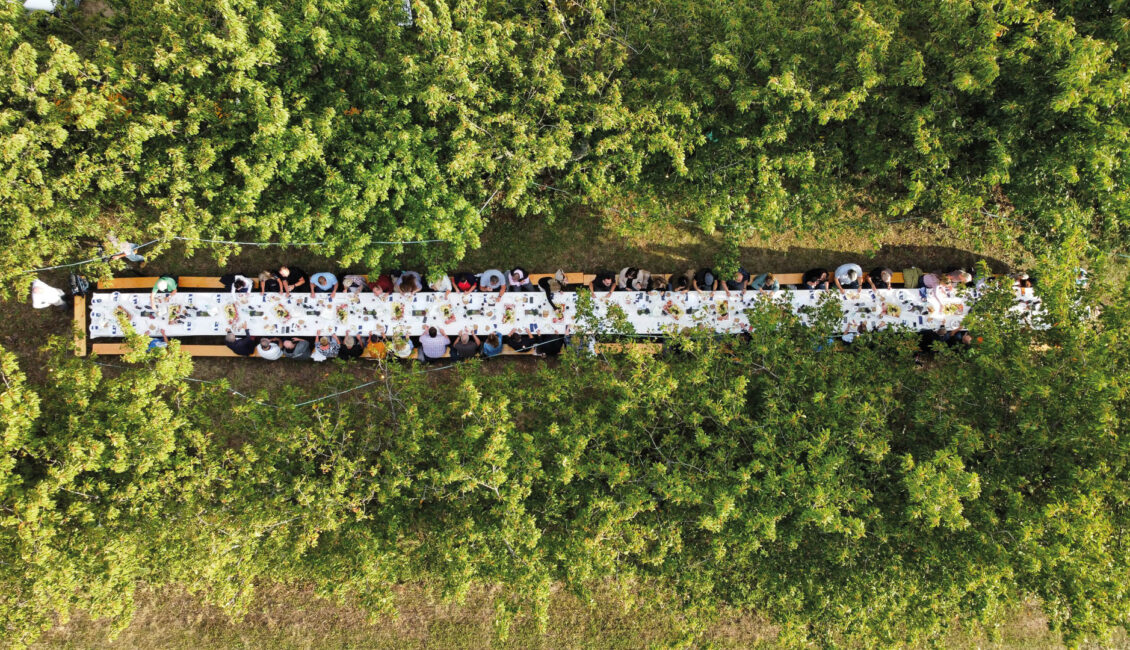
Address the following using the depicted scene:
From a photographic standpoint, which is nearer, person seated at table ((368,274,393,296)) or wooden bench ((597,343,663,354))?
wooden bench ((597,343,663,354))

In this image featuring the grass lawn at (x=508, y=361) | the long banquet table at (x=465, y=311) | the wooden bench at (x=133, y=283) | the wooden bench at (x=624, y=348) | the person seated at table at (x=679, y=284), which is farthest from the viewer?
the grass lawn at (x=508, y=361)

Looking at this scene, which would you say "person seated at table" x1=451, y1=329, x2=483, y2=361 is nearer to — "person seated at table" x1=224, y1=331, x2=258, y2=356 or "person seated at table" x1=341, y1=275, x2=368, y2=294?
"person seated at table" x1=341, y1=275, x2=368, y2=294

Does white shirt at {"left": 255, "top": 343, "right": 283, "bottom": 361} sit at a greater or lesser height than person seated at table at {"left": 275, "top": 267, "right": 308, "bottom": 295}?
lesser


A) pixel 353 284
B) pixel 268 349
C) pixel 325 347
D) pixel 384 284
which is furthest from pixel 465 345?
pixel 268 349

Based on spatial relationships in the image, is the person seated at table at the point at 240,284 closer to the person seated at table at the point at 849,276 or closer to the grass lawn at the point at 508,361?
the grass lawn at the point at 508,361

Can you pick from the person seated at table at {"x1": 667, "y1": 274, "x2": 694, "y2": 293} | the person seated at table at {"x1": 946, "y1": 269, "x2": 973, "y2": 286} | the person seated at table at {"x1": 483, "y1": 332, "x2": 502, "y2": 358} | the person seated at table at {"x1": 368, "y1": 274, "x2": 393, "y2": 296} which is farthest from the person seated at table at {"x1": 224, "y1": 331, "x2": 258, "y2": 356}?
the person seated at table at {"x1": 946, "y1": 269, "x2": 973, "y2": 286}

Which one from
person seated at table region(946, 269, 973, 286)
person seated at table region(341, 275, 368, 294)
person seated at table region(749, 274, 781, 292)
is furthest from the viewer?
person seated at table region(946, 269, 973, 286)

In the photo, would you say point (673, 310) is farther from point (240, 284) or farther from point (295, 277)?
point (240, 284)

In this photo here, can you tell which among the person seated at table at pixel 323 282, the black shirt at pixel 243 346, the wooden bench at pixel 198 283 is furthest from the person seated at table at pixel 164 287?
the person seated at table at pixel 323 282
